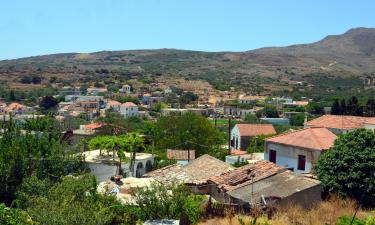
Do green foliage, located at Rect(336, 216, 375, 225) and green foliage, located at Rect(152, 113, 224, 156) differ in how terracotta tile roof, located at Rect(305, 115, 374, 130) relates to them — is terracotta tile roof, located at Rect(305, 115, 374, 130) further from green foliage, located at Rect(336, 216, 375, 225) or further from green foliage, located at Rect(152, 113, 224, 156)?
green foliage, located at Rect(336, 216, 375, 225)

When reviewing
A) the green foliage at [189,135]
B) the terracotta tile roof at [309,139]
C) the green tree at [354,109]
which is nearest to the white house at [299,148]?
the terracotta tile roof at [309,139]

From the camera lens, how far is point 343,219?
45.4 feet

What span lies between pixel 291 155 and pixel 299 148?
86 centimetres

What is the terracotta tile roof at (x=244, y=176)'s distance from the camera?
2056 centimetres

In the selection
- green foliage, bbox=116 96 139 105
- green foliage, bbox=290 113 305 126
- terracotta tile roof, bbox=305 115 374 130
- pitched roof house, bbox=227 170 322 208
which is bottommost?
green foliage, bbox=290 113 305 126

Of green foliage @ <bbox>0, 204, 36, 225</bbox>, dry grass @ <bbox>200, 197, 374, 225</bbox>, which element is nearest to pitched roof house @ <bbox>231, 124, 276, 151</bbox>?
dry grass @ <bbox>200, 197, 374, 225</bbox>

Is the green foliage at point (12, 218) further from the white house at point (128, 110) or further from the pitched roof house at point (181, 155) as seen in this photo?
the white house at point (128, 110)

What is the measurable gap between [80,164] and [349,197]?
12.9 metres

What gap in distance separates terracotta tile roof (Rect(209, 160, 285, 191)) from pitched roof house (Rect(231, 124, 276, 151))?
37.2 m

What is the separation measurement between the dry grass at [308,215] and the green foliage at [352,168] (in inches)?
65.4

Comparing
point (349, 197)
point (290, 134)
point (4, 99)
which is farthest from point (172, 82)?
point (349, 197)

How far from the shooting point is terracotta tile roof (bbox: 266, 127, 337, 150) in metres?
28.6

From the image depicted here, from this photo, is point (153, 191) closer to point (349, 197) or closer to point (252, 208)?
point (252, 208)

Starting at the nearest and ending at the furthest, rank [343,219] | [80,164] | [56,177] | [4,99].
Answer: [343,219]
[56,177]
[80,164]
[4,99]
